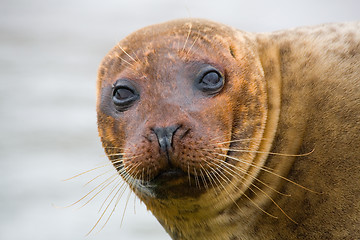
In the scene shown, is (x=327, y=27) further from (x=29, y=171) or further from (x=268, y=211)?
(x=29, y=171)

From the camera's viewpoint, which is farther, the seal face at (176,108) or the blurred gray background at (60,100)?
the blurred gray background at (60,100)

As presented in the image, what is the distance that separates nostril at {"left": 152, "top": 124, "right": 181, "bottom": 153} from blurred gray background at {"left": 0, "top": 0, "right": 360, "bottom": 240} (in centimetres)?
53

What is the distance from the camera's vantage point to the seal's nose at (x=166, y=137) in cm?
420

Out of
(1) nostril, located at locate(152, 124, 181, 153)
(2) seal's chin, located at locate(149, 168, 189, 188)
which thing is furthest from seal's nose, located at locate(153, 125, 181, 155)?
(2) seal's chin, located at locate(149, 168, 189, 188)

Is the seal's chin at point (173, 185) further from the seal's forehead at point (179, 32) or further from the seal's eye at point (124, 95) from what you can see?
the seal's forehead at point (179, 32)

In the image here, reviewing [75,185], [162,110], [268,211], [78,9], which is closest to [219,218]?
[268,211]

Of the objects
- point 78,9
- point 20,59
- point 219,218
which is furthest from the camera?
point 78,9

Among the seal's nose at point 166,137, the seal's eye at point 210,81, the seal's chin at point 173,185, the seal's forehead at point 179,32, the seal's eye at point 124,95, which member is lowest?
the seal's chin at point 173,185

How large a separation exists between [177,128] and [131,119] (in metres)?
0.49

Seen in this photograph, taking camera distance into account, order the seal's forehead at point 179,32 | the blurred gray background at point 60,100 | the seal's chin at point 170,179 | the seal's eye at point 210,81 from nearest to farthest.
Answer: the seal's chin at point 170,179 → the seal's eye at point 210,81 → the seal's forehead at point 179,32 → the blurred gray background at point 60,100

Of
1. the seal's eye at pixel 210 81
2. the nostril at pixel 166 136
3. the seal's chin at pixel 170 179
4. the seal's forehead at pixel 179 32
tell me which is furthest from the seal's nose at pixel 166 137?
the seal's forehead at pixel 179 32

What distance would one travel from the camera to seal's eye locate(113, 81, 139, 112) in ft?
15.3

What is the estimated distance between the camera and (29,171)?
39.0ft

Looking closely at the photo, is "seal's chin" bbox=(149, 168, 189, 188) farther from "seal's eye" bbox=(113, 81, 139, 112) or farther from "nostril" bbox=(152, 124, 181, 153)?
"seal's eye" bbox=(113, 81, 139, 112)
